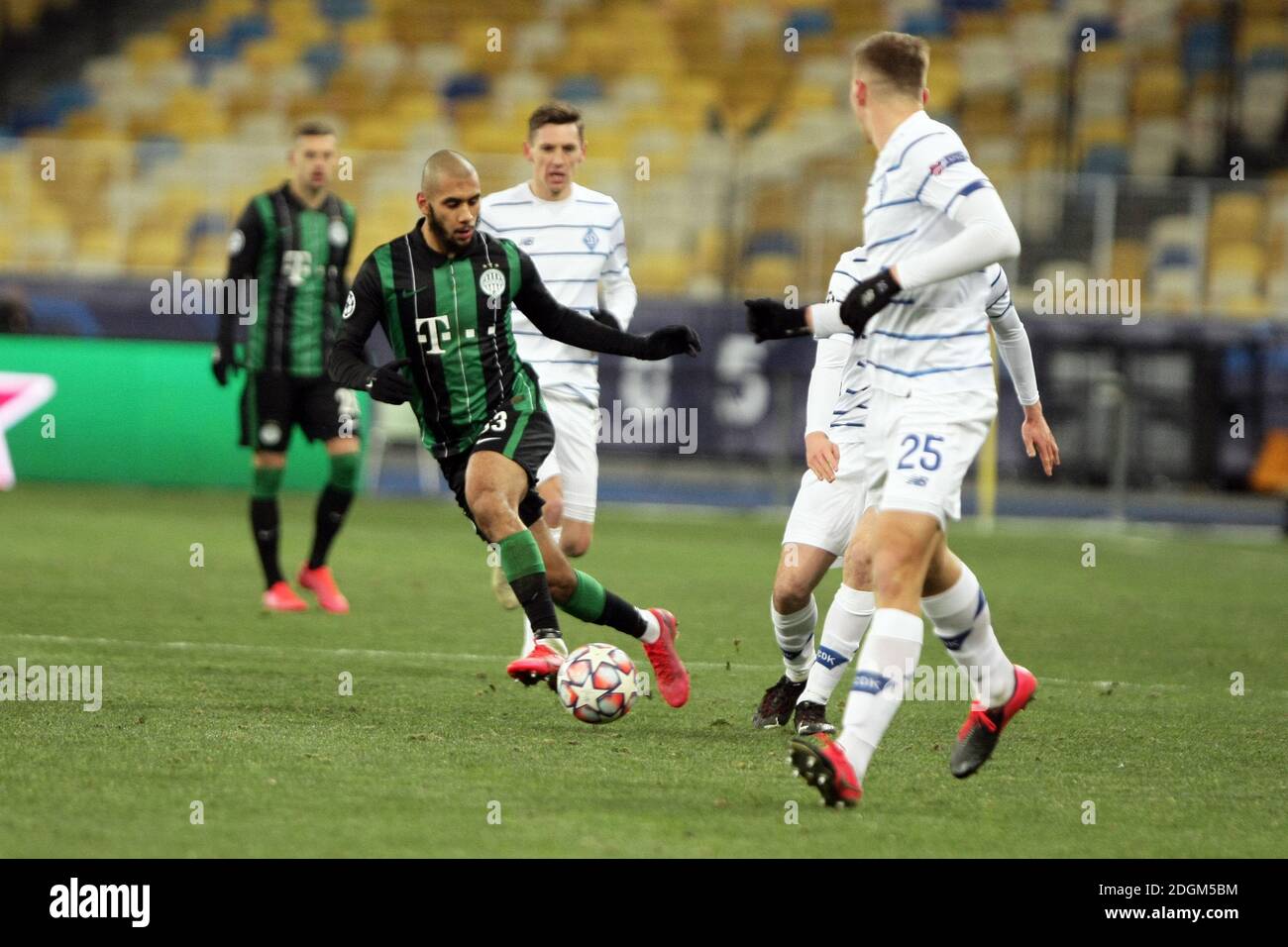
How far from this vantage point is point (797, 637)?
662 centimetres

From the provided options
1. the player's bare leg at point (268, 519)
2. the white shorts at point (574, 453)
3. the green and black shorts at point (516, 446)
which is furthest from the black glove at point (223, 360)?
the green and black shorts at point (516, 446)

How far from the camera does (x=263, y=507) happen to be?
958cm

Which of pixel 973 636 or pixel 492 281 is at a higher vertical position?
pixel 492 281

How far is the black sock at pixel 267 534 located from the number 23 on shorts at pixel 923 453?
16.8ft

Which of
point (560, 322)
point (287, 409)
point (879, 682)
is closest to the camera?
point (879, 682)

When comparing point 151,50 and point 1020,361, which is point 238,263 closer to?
point 1020,361

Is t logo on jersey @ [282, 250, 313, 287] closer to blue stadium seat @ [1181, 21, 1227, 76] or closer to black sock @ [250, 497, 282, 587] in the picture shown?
black sock @ [250, 497, 282, 587]

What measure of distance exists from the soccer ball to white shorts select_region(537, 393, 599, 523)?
5.54 feet

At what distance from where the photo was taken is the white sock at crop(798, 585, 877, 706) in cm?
627

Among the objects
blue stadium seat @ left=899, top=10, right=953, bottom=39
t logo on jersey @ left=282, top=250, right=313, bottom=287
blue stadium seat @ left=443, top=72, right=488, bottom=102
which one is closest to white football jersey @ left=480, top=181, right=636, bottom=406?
t logo on jersey @ left=282, top=250, right=313, bottom=287

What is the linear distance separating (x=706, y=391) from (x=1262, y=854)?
12406 mm

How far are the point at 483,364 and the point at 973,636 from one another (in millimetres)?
2056

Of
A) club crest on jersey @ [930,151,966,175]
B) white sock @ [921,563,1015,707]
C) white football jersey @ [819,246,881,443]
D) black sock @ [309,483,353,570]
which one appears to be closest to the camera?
club crest on jersey @ [930,151,966,175]

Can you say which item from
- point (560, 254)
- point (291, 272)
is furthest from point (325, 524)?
point (560, 254)
